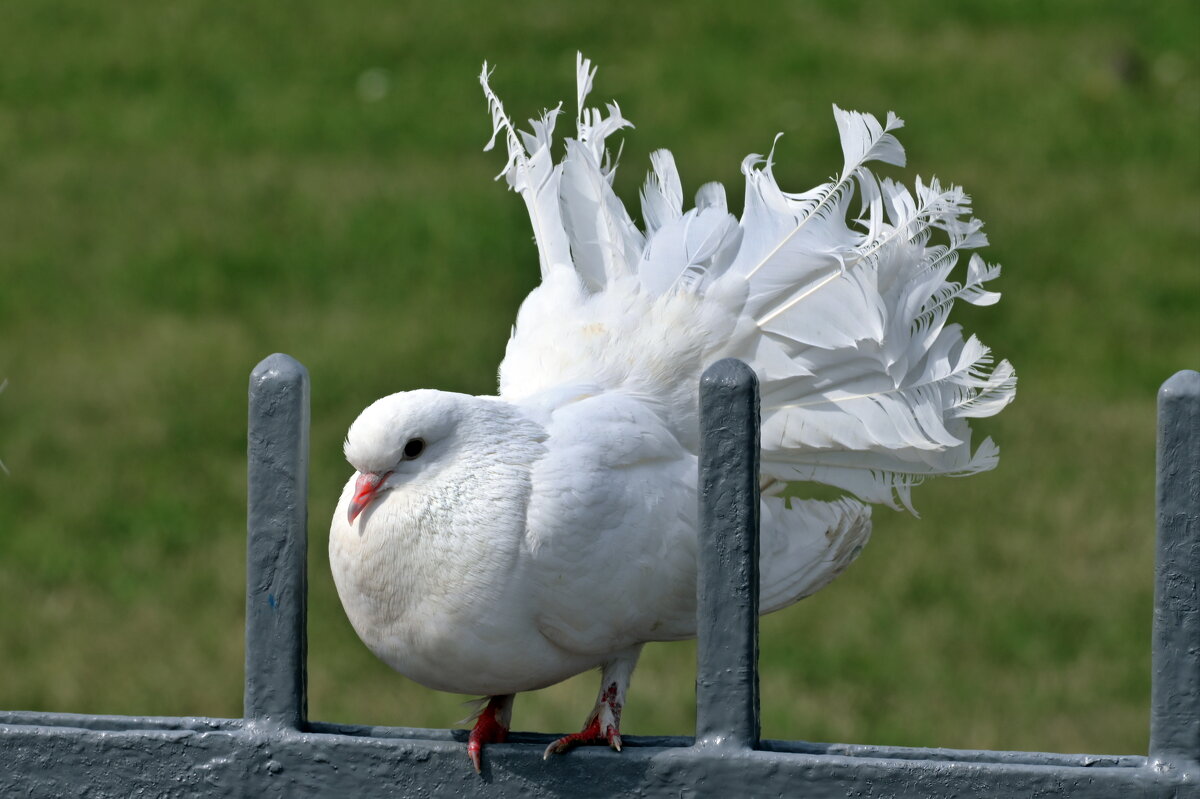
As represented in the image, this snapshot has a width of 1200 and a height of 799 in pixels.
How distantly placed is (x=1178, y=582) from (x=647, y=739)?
0.86m

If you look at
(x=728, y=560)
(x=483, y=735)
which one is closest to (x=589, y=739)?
(x=483, y=735)

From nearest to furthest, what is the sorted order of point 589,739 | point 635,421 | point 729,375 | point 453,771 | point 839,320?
point 729,375 → point 453,771 → point 589,739 → point 635,421 → point 839,320

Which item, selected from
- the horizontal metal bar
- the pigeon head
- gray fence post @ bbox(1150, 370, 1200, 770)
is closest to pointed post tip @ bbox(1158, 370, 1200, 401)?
gray fence post @ bbox(1150, 370, 1200, 770)

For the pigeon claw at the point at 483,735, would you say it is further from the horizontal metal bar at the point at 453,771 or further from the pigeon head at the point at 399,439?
the pigeon head at the point at 399,439

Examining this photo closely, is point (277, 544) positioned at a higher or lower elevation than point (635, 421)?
lower

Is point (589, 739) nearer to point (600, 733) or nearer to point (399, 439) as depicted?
point (600, 733)

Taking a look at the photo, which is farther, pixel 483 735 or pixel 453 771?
pixel 483 735

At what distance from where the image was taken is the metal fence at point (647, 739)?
2660mm

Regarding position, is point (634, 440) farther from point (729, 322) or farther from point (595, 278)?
point (595, 278)

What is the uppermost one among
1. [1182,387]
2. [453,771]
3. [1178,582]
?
[1182,387]

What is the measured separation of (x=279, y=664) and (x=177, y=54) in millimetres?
10656

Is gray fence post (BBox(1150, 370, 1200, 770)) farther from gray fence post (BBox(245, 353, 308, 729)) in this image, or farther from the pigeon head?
gray fence post (BBox(245, 353, 308, 729))

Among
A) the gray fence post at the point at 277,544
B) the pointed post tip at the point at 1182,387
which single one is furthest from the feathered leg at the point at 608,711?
the pointed post tip at the point at 1182,387

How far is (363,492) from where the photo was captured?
10.0 feet
